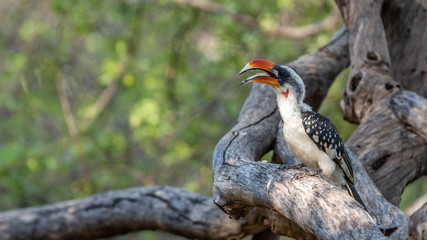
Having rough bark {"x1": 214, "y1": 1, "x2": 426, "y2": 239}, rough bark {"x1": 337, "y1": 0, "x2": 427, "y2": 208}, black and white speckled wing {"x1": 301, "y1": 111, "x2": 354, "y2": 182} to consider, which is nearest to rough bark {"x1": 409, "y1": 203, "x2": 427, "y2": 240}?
black and white speckled wing {"x1": 301, "y1": 111, "x2": 354, "y2": 182}

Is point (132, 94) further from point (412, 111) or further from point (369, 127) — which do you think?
point (412, 111)

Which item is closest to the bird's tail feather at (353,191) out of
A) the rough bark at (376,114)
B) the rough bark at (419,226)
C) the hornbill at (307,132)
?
the hornbill at (307,132)

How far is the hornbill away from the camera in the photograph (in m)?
2.73

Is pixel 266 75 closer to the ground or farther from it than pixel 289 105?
farther from it

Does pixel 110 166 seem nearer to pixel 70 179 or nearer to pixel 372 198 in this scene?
pixel 70 179

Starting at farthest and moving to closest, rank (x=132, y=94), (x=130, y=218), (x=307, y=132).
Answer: (x=132, y=94)
(x=130, y=218)
(x=307, y=132)

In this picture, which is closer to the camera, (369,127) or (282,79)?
(282,79)

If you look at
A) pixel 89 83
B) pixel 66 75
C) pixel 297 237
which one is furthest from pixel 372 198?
pixel 89 83

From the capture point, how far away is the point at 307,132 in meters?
2.73

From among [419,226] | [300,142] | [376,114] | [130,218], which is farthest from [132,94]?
[419,226]

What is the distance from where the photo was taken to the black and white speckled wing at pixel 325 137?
8.91 feet

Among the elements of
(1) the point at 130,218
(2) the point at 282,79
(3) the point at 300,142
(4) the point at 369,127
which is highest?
(2) the point at 282,79

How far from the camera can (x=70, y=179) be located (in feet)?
23.6

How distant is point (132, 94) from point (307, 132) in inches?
185
